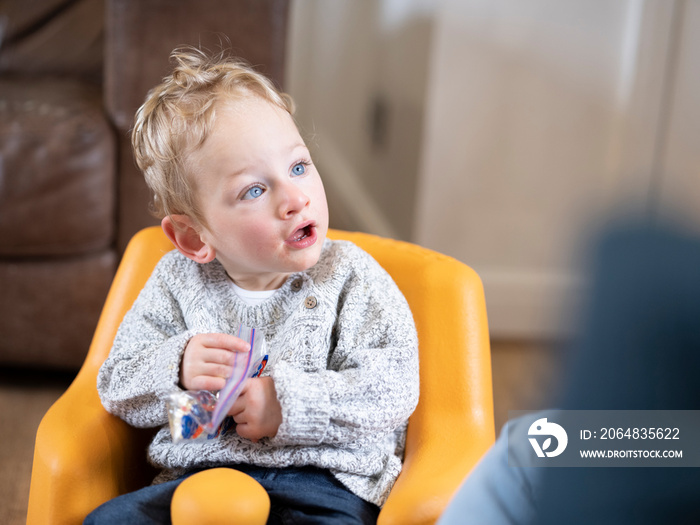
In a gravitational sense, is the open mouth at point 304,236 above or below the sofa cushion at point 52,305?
above

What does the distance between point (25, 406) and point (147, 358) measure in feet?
2.55

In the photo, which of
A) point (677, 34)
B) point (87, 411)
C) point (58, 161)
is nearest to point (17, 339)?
point (58, 161)

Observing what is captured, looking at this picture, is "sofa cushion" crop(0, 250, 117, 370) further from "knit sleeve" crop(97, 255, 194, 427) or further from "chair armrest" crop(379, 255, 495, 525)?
"chair armrest" crop(379, 255, 495, 525)

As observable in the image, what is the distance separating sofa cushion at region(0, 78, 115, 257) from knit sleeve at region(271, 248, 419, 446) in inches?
28.9

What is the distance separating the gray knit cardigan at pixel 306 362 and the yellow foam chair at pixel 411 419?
1.5 inches

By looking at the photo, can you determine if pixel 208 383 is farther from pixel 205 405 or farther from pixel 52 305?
pixel 52 305

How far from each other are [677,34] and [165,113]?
1.41 m

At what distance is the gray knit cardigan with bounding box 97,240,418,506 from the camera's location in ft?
2.19

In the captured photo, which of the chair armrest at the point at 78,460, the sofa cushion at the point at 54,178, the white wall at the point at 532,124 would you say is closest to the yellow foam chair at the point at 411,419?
the chair armrest at the point at 78,460

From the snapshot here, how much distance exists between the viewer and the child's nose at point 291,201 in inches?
27.3

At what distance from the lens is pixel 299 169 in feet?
2.43

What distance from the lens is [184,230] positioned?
0.77 m

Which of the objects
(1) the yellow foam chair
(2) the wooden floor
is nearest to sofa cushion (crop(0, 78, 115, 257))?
(2) the wooden floor

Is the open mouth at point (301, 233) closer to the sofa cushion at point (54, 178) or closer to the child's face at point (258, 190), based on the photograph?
the child's face at point (258, 190)
